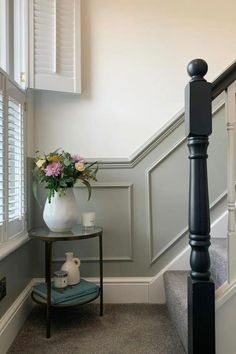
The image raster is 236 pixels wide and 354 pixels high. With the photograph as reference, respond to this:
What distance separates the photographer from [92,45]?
2346 mm

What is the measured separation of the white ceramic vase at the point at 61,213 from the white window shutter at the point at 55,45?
0.83 m

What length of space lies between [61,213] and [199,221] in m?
0.91

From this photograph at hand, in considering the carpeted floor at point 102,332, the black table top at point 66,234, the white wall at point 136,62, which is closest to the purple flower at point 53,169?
the black table top at point 66,234

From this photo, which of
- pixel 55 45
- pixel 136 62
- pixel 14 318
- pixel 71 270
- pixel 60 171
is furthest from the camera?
pixel 136 62

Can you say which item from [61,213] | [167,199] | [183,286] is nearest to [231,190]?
[183,286]

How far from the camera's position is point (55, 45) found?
220 cm

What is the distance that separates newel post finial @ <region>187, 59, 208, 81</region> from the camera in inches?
50.3

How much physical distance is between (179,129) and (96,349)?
5.00 feet

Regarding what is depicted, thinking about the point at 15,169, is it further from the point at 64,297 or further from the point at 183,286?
the point at 183,286

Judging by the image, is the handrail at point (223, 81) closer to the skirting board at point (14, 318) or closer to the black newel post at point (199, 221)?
the black newel post at point (199, 221)

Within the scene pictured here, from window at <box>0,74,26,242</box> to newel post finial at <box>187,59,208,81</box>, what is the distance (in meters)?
0.98

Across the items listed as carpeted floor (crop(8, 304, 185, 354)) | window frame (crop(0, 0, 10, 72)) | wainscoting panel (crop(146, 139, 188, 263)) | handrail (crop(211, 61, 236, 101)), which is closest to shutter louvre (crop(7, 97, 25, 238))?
window frame (crop(0, 0, 10, 72))

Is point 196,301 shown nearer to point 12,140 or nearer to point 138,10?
point 12,140

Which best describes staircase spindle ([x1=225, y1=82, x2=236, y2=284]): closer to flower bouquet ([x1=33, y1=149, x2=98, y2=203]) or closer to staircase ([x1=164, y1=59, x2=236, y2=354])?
staircase ([x1=164, y1=59, x2=236, y2=354])
